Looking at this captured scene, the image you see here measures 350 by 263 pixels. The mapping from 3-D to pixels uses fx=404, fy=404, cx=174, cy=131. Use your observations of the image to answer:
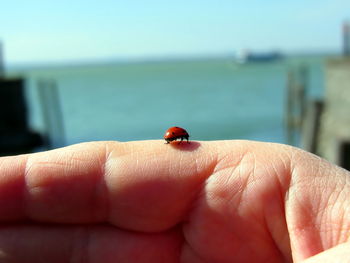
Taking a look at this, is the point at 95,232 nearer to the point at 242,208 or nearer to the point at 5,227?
the point at 5,227

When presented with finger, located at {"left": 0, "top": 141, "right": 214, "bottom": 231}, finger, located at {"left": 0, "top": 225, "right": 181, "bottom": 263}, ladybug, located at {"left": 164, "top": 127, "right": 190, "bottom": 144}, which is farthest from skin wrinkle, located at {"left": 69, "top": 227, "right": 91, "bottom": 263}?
ladybug, located at {"left": 164, "top": 127, "right": 190, "bottom": 144}

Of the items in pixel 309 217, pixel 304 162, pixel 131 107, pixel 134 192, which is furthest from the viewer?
pixel 131 107

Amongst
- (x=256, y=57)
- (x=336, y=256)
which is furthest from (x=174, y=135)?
(x=256, y=57)

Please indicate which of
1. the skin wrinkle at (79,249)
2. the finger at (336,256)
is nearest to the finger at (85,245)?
the skin wrinkle at (79,249)

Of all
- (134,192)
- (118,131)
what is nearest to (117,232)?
(134,192)

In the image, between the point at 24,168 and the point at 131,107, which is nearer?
the point at 24,168

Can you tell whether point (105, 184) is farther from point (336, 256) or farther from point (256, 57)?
point (256, 57)
